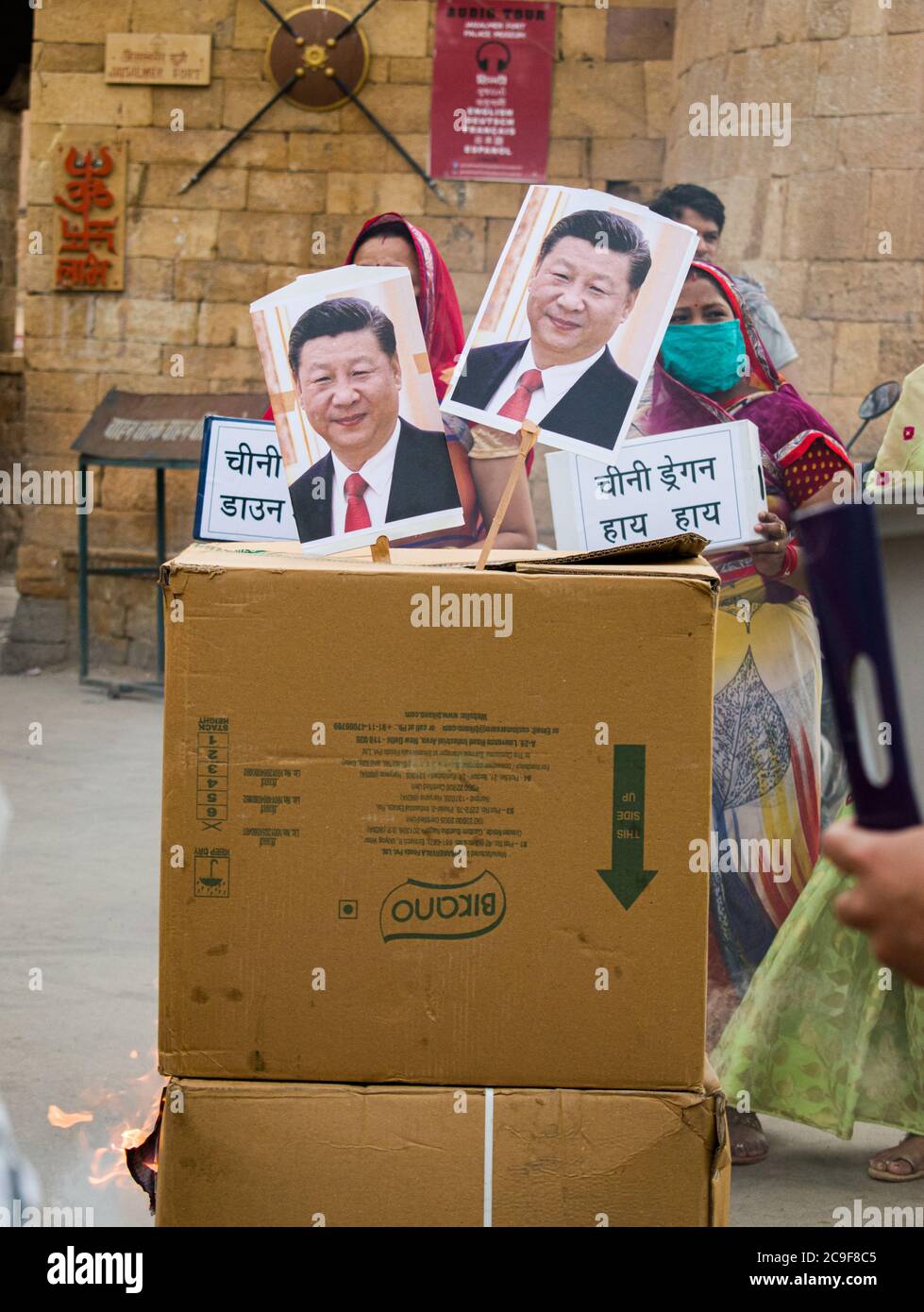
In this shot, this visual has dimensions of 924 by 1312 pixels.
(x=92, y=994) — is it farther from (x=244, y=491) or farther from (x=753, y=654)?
(x=753, y=654)

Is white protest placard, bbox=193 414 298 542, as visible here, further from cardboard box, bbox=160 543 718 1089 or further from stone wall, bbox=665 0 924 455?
stone wall, bbox=665 0 924 455

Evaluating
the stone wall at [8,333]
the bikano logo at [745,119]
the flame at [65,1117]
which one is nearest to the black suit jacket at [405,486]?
the flame at [65,1117]

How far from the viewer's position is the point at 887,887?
116 centimetres

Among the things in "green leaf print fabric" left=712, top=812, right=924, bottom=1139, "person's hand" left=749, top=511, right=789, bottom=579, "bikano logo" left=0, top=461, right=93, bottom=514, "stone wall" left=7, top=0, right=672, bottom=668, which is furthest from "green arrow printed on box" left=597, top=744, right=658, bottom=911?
"bikano logo" left=0, top=461, right=93, bottom=514

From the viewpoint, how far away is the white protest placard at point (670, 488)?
254cm

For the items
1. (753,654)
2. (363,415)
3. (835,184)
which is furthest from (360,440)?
(835,184)

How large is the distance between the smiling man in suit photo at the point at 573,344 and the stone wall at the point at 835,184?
5.67 m

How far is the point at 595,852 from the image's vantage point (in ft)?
5.59

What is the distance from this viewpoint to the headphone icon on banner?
9.11m

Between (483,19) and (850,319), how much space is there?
3.23 meters

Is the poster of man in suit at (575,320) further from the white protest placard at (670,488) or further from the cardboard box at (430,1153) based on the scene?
the cardboard box at (430,1153)

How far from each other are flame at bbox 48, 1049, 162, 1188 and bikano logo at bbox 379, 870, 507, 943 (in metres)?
1.37

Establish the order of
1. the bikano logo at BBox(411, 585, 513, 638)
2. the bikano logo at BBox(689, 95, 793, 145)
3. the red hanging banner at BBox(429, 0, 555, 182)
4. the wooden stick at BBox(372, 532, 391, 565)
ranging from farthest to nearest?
the red hanging banner at BBox(429, 0, 555, 182) < the bikano logo at BBox(689, 95, 793, 145) < the wooden stick at BBox(372, 532, 391, 565) < the bikano logo at BBox(411, 585, 513, 638)
